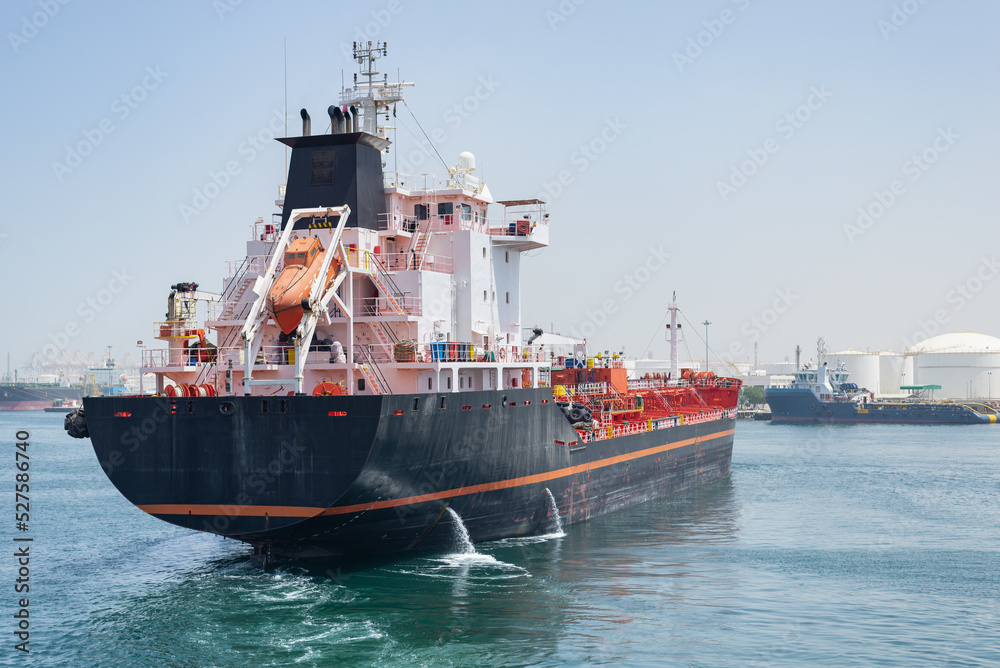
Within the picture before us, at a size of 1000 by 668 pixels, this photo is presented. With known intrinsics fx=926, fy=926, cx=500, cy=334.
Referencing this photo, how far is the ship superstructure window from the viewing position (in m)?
22.5

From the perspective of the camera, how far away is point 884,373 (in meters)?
139

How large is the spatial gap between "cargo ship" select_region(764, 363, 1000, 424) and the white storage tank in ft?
86.8

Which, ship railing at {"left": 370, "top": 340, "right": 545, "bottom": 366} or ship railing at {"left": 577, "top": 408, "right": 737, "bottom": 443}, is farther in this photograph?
ship railing at {"left": 577, "top": 408, "right": 737, "bottom": 443}

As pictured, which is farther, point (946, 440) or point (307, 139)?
point (946, 440)

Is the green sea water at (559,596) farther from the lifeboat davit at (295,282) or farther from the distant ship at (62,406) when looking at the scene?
the distant ship at (62,406)

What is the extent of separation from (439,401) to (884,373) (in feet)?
438

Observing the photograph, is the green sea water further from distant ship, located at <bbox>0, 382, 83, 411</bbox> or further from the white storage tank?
distant ship, located at <bbox>0, 382, 83, 411</bbox>

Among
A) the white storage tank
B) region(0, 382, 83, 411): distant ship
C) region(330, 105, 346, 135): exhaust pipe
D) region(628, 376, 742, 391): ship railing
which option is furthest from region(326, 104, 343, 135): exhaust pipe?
region(0, 382, 83, 411): distant ship

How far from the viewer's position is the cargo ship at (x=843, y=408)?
94.6 meters

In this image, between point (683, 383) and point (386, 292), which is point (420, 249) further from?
point (683, 383)

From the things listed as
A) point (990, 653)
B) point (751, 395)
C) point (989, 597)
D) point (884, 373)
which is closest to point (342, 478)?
point (990, 653)

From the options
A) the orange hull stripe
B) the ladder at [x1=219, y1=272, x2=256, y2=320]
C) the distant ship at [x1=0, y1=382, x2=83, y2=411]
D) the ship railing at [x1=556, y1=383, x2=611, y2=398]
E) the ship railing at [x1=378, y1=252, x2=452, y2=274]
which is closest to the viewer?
the orange hull stripe

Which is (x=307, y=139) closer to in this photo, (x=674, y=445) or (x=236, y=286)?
(x=236, y=286)

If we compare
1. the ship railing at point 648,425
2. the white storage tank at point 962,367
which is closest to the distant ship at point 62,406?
the white storage tank at point 962,367
